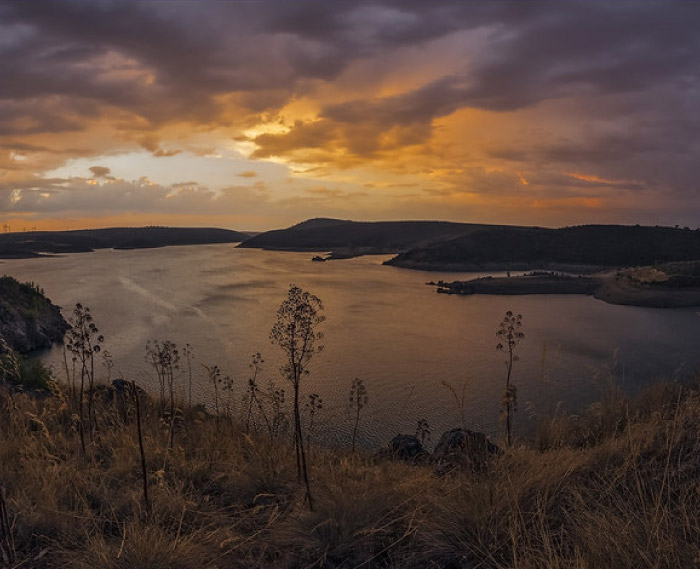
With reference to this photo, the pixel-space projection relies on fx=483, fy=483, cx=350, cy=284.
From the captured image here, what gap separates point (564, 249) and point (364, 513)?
120m

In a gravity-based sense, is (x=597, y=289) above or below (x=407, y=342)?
above

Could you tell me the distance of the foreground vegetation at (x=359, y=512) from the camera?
3.16 m

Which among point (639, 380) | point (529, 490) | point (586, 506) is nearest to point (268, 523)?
point (529, 490)

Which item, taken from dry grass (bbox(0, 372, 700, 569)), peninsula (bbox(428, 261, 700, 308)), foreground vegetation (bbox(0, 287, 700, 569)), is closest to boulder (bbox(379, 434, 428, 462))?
foreground vegetation (bbox(0, 287, 700, 569))

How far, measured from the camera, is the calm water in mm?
19969

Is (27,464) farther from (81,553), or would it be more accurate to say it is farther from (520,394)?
(520,394)

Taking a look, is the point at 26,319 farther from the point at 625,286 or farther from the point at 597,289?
the point at 597,289

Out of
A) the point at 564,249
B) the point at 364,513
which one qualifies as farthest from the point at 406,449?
the point at 564,249

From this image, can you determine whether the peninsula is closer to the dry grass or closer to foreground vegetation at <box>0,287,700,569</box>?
foreground vegetation at <box>0,287,700,569</box>

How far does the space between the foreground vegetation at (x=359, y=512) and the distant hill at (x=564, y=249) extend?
97.8 m

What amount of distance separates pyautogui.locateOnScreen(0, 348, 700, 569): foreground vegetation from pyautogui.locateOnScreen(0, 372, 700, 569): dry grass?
0.01 meters

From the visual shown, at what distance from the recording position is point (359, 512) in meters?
3.66

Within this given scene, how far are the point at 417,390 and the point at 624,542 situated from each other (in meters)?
19.6

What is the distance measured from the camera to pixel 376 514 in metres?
3.69
